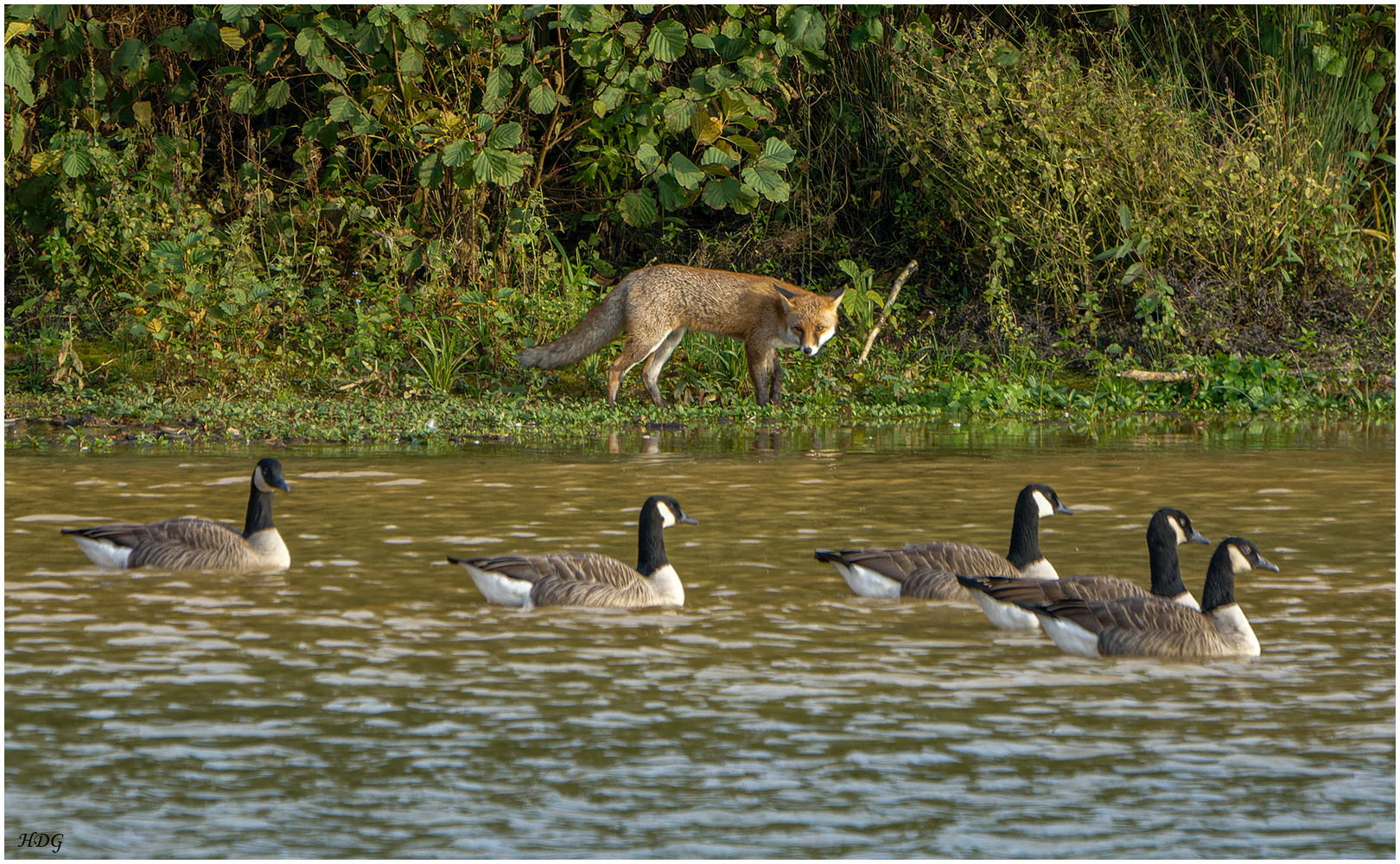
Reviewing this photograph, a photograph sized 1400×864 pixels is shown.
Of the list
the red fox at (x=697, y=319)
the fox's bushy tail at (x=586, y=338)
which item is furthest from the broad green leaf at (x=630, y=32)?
the fox's bushy tail at (x=586, y=338)

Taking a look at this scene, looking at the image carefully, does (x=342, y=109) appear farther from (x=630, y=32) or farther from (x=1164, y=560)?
(x=1164, y=560)

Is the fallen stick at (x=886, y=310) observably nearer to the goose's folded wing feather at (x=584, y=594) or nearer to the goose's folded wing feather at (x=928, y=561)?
the goose's folded wing feather at (x=928, y=561)

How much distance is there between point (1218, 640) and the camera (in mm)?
7059

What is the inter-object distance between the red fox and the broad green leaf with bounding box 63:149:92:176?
4.57 metres

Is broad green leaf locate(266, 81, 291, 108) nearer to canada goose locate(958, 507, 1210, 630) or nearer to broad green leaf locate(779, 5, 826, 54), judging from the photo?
broad green leaf locate(779, 5, 826, 54)

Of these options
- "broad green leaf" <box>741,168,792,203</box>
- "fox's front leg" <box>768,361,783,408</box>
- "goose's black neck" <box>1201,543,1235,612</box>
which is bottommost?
"goose's black neck" <box>1201,543,1235,612</box>

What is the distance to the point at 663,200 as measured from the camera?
1753cm

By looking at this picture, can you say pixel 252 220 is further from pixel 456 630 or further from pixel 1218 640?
pixel 1218 640

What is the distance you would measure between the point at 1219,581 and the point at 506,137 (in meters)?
10.6

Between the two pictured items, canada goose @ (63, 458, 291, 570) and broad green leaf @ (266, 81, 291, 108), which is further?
broad green leaf @ (266, 81, 291, 108)

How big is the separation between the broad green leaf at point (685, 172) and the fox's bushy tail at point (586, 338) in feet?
4.03

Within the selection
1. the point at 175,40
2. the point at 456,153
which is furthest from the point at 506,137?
the point at 175,40

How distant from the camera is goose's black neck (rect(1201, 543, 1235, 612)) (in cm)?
729

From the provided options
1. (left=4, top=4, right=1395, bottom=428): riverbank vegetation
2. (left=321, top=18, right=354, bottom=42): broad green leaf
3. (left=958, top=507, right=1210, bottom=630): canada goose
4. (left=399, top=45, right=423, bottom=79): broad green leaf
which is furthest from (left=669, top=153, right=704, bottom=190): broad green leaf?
(left=958, top=507, right=1210, bottom=630): canada goose
